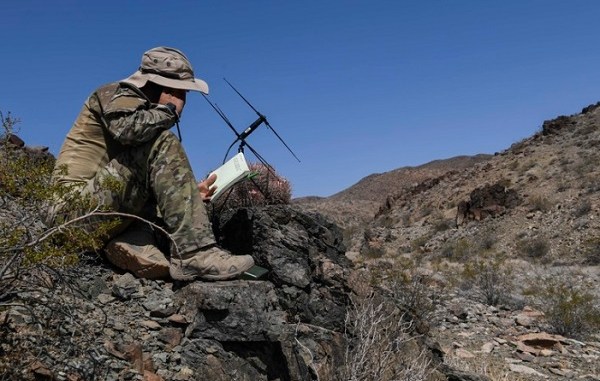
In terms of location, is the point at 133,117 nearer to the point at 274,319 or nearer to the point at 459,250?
the point at 274,319

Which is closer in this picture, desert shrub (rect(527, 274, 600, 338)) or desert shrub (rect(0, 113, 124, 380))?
desert shrub (rect(0, 113, 124, 380))

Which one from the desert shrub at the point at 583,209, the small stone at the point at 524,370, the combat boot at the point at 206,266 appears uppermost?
the desert shrub at the point at 583,209

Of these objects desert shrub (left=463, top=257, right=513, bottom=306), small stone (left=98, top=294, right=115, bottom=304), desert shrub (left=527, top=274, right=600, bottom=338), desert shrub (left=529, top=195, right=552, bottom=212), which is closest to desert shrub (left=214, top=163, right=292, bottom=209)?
small stone (left=98, top=294, right=115, bottom=304)

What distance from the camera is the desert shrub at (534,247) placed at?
60.2 ft

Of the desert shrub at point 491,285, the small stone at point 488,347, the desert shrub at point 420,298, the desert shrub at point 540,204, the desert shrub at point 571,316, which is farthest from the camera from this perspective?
the desert shrub at point 540,204

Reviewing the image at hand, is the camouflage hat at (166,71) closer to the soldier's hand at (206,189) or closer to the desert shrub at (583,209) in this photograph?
the soldier's hand at (206,189)

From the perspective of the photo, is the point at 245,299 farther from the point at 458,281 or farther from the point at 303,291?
the point at 458,281

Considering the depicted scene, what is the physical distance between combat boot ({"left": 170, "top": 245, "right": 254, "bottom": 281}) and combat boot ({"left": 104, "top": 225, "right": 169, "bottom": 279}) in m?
0.13

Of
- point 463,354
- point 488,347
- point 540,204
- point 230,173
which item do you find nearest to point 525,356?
point 488,347

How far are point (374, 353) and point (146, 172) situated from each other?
186cm

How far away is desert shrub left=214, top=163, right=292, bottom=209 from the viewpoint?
18.6ft

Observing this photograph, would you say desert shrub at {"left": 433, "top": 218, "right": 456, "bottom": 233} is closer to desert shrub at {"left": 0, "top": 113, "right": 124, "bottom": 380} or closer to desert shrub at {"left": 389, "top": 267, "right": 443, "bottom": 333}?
desert shrub at {"left": 389, "top": 267, "right": 443, "bottom": 333}

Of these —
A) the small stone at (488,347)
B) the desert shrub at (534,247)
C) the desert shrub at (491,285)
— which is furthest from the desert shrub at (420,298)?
the desert shrub at (534,247)

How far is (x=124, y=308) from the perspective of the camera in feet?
11.5
